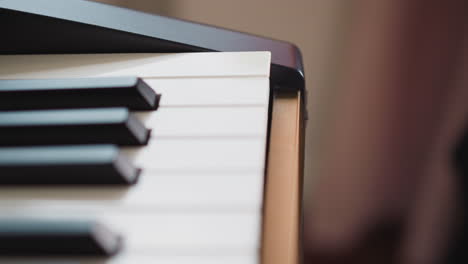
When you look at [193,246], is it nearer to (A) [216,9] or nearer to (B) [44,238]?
(B) [44,238]

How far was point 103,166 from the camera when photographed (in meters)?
0.44

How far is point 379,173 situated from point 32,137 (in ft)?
3.42

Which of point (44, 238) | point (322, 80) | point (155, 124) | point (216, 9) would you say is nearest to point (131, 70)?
point (155, 124)

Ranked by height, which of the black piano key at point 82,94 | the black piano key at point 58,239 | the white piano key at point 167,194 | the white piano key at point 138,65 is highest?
the white piano key at point 138,65

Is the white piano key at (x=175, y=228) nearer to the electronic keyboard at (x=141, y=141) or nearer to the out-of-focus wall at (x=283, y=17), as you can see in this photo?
the electronic keyboard at (x=141, y=141)

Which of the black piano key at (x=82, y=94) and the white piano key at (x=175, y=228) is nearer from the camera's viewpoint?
the white piano key at (x=175, y=228)

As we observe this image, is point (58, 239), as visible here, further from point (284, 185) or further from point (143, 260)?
point (284, 185)

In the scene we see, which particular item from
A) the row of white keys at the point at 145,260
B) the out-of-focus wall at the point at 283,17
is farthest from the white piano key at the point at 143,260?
the out-of-focus wall at the point at 283,17

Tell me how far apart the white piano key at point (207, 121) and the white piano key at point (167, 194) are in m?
0.05

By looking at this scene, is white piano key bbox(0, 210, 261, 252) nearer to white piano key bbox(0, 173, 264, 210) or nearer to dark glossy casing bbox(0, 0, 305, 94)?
white piano key bbox(0, 173, 264, 210)

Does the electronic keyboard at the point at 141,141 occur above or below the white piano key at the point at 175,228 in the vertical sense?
above

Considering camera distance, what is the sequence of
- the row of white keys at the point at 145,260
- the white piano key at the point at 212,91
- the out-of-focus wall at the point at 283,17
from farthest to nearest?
the out-of-focus wall at the point at 283,17 < the white piano key at the point at 212,91 < the row of white keys at the point at 145,260

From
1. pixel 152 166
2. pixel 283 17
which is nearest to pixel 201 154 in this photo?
pixel 152 166

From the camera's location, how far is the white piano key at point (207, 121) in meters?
0.48
